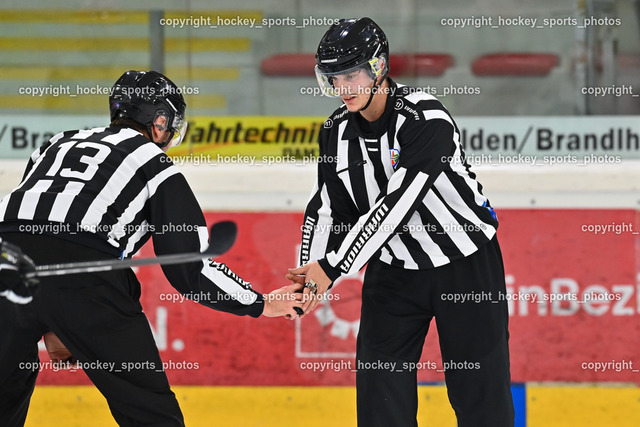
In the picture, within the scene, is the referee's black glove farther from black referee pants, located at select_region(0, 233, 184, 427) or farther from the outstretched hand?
the outstretched hand

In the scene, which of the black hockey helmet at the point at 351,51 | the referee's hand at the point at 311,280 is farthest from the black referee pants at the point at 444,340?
the black hockey helmet at the point at 351,51

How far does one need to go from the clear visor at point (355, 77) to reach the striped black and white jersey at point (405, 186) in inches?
3.5

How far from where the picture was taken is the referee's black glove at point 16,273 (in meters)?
2.02

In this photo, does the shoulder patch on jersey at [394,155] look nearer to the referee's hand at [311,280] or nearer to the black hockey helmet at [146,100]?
the referee's hand at [311,280]

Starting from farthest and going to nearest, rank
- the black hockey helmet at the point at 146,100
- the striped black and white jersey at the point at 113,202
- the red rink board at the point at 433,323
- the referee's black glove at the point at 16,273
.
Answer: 1. the red rink board at the point at 433,323
2. the black hockey helmet at the point at 146,100
3. the striped black and white jersey at the point at 113,202
4. the referee's black glove at the point at 16,273

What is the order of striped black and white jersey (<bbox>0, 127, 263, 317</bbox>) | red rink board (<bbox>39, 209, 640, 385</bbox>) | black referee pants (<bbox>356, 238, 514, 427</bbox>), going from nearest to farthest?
1. striped black and white jersey (<bbox>0, 127, 263, 317</bbox>)
2. black referee pants (<bbox>356, 238, 514, 427</bbox>)
3. red rink board (<bbox>39, 209, 640, 385</bbox>)

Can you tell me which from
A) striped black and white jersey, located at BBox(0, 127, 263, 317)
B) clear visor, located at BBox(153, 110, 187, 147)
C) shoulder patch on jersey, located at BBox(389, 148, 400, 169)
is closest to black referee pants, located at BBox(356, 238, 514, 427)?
shoulder patch on jersey, located at BBox(389, 148, 400, 169)

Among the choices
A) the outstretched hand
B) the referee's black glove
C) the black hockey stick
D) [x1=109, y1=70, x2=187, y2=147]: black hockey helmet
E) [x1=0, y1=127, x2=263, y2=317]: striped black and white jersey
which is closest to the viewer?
the referee's black glove

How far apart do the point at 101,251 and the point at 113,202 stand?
0.43 feet

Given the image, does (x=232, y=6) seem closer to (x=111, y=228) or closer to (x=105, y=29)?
(x=105, y=29)

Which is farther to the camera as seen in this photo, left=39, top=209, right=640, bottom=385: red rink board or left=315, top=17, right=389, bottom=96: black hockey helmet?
left=39, top=209, right=640, bottom=385: red rink board

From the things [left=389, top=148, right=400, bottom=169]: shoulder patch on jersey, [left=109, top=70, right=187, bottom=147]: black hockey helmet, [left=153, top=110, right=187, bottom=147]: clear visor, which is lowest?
[left=389, top=148, right=400, bottom=169]: shoulder patch on jersey

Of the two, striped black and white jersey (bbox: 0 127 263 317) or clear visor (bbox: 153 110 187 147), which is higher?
clear visor (bbox: 153 110 187 147)

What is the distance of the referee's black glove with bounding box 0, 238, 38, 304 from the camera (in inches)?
79.7
